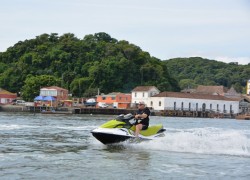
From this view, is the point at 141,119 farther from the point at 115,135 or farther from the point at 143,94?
the point at 143,94

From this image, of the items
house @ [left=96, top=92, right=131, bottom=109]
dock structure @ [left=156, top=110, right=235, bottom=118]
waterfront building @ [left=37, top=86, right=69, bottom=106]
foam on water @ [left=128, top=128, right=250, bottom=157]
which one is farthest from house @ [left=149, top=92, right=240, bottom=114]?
foam on water @ [left=128, top=128, right=250, bottom=157]

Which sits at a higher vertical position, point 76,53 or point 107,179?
point 76,53

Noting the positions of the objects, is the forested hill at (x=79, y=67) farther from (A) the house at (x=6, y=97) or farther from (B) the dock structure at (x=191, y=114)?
(B) the dock structure at (x=191, y=114)

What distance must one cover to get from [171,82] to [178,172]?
118 meters

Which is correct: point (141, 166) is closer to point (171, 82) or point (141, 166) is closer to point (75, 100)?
point (75, 100)

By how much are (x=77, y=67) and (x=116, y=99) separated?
20354 millimetres

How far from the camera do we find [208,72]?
7293 inches

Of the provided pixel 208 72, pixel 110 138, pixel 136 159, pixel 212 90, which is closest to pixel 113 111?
pixel 212 90

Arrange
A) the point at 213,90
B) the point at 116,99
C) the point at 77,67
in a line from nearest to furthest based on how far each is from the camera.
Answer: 1. the point at 116,99
2. the point at 77,67
3. the point at 213,90

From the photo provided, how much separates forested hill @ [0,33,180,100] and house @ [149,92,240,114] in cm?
1594

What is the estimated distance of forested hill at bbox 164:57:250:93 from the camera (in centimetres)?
17650

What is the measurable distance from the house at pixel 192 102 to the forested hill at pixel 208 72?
2220 inches

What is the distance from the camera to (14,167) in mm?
11992

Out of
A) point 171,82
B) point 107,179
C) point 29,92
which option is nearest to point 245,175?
point 107,179
